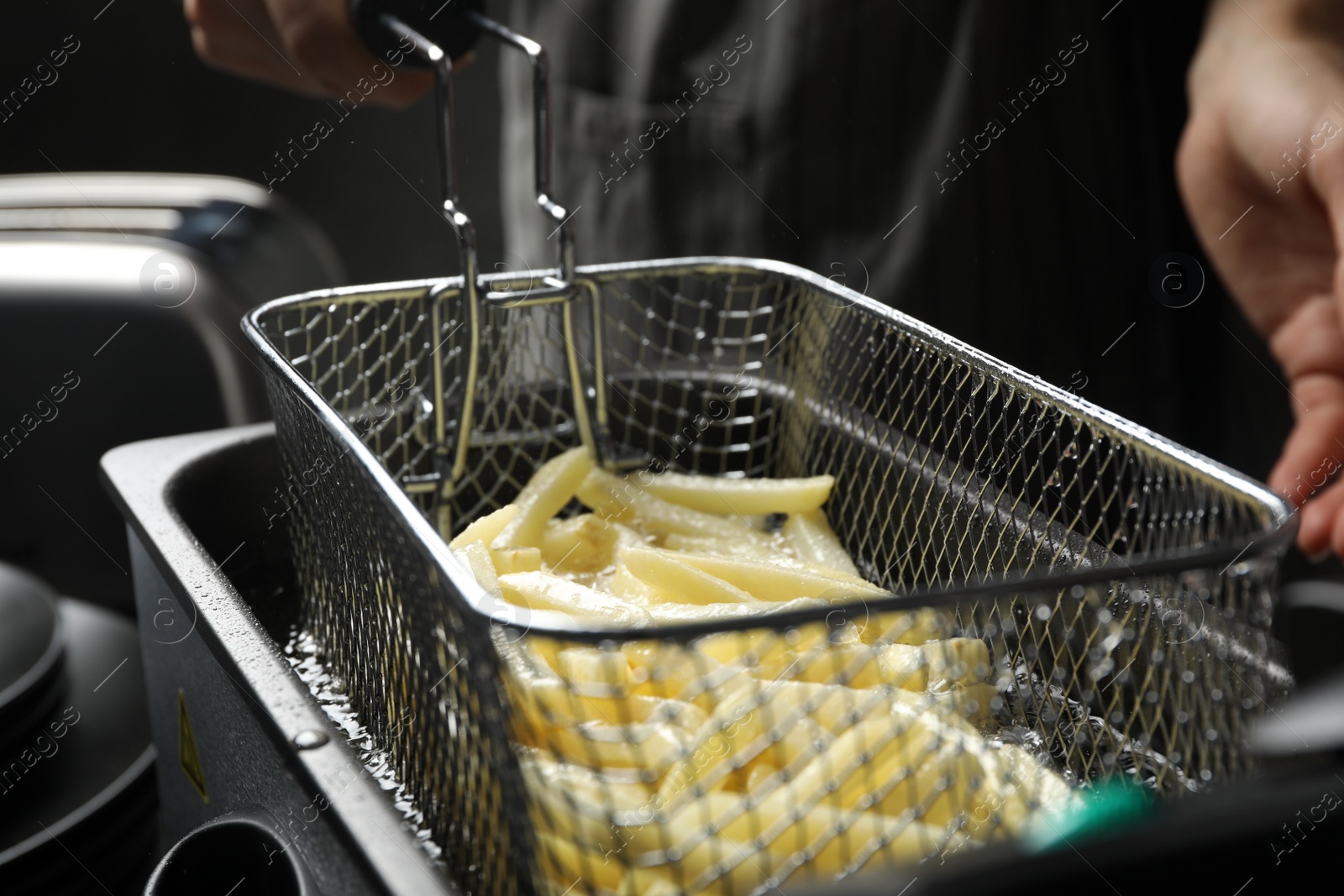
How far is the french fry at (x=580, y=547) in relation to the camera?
3.07 ft

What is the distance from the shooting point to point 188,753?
2.72 feet

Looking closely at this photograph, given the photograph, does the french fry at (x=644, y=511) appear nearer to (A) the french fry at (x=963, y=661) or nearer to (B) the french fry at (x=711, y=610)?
(B) the french fry at (x=711, y=610)

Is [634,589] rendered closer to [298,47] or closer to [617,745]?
[617,745]

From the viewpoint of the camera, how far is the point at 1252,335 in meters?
1.46

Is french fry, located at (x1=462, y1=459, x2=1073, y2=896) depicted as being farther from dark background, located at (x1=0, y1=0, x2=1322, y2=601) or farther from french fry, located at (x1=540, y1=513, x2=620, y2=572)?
dark background, located at (x1=0, y1=0, x2=1322, y2=601)

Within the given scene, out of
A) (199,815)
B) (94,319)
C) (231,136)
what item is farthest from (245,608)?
(231,136)

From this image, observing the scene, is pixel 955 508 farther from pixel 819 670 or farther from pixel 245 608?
pixel 245 608

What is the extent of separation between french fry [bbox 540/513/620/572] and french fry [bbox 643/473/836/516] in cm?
7

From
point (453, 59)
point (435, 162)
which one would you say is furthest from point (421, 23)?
point (435, 162)

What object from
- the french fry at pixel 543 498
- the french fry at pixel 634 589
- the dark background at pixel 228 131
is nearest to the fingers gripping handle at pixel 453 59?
the french fry at pixel 543 498

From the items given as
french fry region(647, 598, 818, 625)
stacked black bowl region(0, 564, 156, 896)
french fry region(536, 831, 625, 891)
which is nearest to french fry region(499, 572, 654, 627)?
french fry region(647, 598, 818, 625)

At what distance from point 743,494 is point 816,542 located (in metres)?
0.07

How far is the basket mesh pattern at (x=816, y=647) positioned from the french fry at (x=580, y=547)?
12 centimetres

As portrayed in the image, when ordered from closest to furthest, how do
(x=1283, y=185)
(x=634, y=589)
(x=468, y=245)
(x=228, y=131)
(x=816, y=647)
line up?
(x=816, y=647) < (x=634, y=589) < (x=468, y=245) < (x=1283, y=185) < (x=228, y=131)
